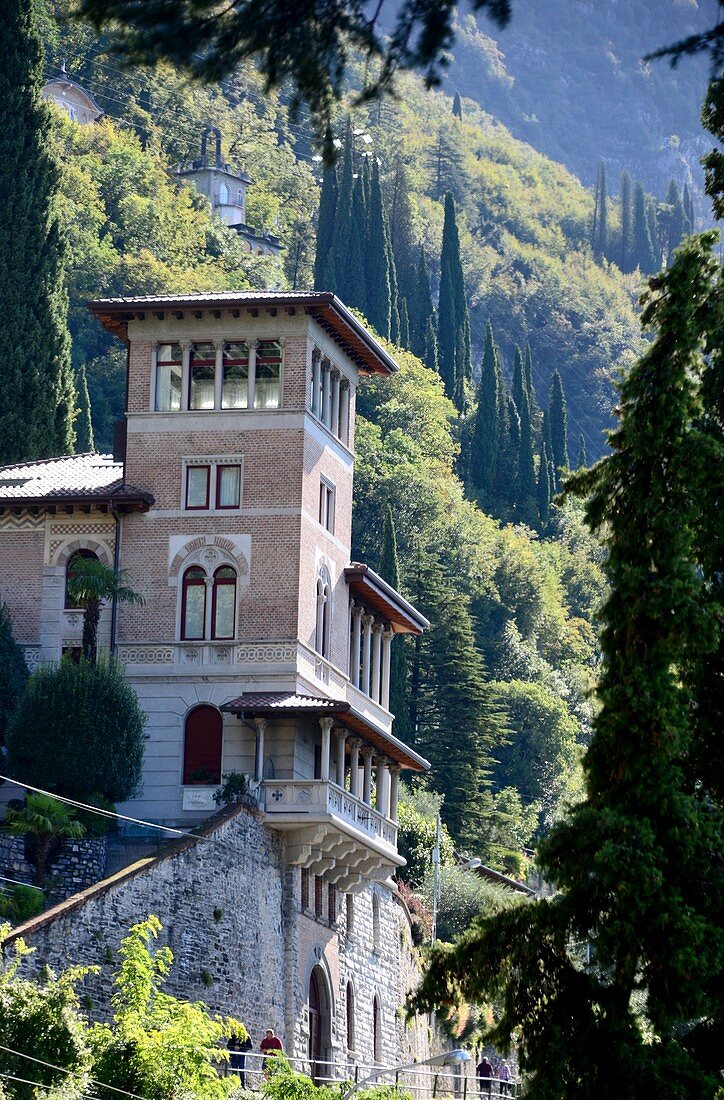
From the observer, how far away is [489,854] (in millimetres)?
84375

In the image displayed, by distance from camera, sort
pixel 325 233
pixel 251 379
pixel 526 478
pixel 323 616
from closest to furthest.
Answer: pixel 251 379 < pixel 323 616 < pixel 526 478 < pixel 325 233

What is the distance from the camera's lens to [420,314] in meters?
151

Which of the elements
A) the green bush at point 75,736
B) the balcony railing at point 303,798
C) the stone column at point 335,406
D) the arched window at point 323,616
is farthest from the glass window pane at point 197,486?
the balcony railing at point 303,798

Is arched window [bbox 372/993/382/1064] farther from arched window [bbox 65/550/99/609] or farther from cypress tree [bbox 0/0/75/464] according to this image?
cypress tree [bbox 0/0/75/464]

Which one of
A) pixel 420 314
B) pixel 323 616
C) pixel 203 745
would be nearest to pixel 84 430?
pixel 323 616

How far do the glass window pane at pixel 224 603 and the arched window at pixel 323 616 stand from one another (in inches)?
98.1

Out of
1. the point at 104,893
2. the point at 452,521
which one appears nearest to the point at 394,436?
the point at 452,521

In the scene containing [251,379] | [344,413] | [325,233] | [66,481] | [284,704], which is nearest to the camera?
[284,704]

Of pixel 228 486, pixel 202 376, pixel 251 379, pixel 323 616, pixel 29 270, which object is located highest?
pixel 29 270

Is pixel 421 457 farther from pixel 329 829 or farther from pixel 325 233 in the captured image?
pixel 329 829

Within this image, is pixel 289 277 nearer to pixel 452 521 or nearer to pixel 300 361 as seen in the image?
pixel 452 521

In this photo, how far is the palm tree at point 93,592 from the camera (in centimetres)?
5250

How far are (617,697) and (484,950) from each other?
10.2ft

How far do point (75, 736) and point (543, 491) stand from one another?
9271 cm
